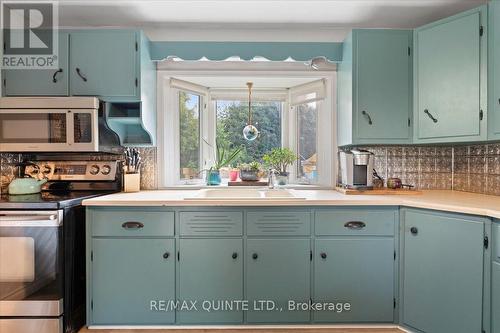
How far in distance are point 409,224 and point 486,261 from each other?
0.41 m

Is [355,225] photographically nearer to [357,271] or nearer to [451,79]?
[357,271]

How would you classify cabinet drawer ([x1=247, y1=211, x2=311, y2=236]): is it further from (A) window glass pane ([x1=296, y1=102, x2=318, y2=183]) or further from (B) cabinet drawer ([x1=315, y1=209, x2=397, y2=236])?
(A) window glass pane ([x1=296, y1=102, x2=318, y2=183])

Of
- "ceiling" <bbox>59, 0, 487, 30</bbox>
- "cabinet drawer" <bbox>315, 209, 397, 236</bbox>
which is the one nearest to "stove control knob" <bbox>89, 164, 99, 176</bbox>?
"ceiling" <bbox>59, 0, 487, 30</bbox>

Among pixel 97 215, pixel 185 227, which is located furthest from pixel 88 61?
pixel 185 227

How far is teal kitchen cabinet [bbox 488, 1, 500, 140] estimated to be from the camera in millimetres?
1723

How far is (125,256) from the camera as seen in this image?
1.87 metres

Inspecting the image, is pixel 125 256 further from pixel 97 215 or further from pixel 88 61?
pixel 88 61

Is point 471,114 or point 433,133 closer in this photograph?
point 471,114

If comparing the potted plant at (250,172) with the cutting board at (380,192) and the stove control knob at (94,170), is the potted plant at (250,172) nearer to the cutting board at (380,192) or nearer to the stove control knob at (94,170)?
→ the cutting board at (380,192)

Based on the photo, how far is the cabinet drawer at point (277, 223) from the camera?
1.88m

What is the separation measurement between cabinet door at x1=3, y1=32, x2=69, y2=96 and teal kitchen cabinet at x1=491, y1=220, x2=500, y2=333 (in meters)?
2.82

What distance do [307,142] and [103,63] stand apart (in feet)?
5.91

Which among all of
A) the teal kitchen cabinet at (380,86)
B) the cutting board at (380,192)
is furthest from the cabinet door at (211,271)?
the teal kitchen cabinet at (380,86)

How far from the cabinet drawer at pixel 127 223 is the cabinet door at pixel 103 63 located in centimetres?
88
